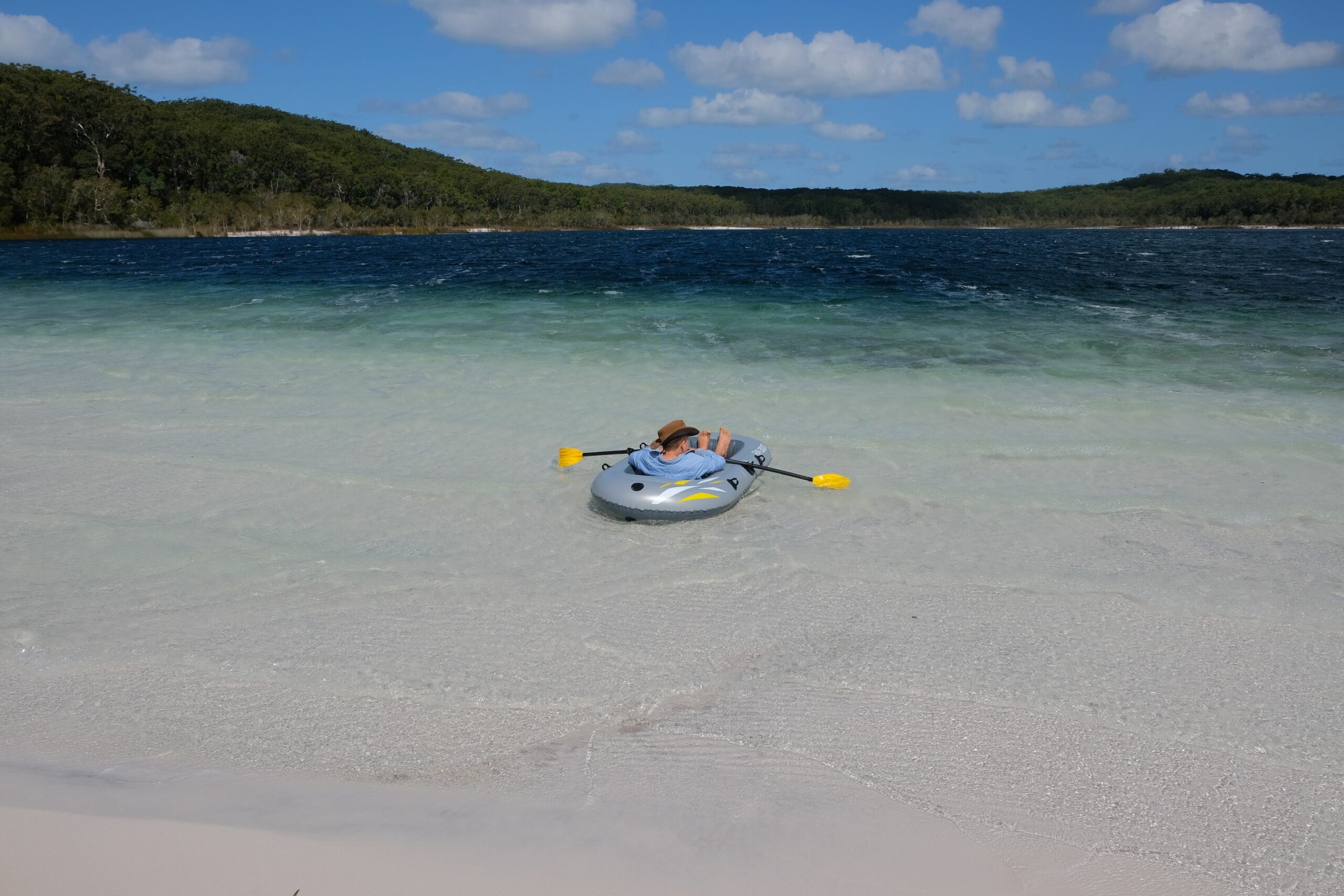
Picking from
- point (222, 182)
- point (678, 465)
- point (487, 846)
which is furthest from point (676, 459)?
point (222, 182)

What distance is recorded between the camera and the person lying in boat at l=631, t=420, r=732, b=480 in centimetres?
762

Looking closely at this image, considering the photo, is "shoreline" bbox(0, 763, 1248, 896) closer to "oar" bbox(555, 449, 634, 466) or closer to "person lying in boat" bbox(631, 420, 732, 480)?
"person lying in boat" bbox(631, 420, 732, 480)

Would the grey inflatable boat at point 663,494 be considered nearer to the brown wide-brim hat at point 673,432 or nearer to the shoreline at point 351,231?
the brown wide-brim hat at point 673,432

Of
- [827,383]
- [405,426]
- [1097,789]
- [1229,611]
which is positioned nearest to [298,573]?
[405,426]

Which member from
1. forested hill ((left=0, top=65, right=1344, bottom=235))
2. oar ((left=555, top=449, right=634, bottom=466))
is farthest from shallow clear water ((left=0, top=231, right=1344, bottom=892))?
forested hill ((left=0, top=65, right=1344, bottom=235))

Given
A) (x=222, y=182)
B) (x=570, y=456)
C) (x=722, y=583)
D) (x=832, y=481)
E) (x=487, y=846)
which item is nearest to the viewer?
(x=487, y=846)

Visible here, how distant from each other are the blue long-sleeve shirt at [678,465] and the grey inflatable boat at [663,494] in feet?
0.16

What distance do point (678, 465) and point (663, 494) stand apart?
38 cm

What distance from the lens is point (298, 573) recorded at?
253 inches

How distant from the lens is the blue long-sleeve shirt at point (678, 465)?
761cm

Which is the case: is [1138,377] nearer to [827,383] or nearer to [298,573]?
[827,383]

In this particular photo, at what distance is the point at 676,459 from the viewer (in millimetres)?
7715

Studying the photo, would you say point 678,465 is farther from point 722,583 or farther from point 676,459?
point 722,583

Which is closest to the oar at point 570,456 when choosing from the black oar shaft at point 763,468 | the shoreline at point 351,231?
the black oar shaft at point 763,468
